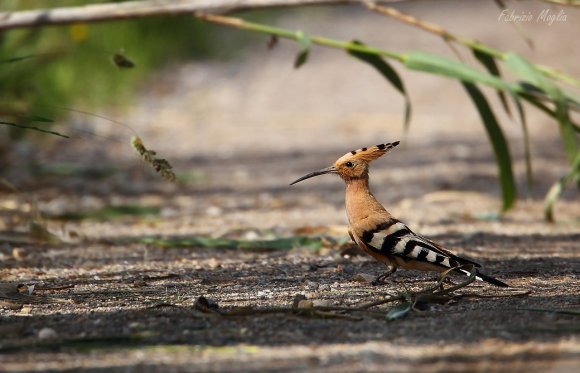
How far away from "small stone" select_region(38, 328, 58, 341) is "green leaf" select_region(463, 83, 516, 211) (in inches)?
73.4

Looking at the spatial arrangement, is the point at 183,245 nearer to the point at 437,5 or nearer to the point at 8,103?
the point at 8,103

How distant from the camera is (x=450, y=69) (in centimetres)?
343

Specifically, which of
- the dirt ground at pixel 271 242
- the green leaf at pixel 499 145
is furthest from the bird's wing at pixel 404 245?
the green leaf at pixel 499 145

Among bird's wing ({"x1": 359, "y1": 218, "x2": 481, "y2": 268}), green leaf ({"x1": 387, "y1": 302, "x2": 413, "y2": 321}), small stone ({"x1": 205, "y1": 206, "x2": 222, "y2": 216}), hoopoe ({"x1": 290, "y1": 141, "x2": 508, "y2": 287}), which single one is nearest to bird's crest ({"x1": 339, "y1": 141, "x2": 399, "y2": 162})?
hoopoe ({"x1": 290, "y1": 141, "x2": 508, "y2": 287})

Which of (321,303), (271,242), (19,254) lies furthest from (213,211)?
(321,303)

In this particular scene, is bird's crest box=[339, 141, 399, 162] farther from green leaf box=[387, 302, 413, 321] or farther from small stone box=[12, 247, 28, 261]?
small stone box=[12, 247, 28, 261]

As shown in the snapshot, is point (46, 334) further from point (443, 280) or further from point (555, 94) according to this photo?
point (555, 94)

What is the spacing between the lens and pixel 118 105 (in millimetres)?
8000

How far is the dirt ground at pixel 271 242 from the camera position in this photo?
2340 mm

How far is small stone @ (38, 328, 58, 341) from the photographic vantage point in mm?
2453

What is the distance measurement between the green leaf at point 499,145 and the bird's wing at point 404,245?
30.3 inches

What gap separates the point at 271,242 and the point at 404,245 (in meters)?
0.99

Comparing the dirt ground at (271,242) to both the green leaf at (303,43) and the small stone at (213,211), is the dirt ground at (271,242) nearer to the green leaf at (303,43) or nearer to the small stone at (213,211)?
the small stone at (213,211)

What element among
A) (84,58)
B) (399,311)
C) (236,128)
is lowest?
(236,128)
